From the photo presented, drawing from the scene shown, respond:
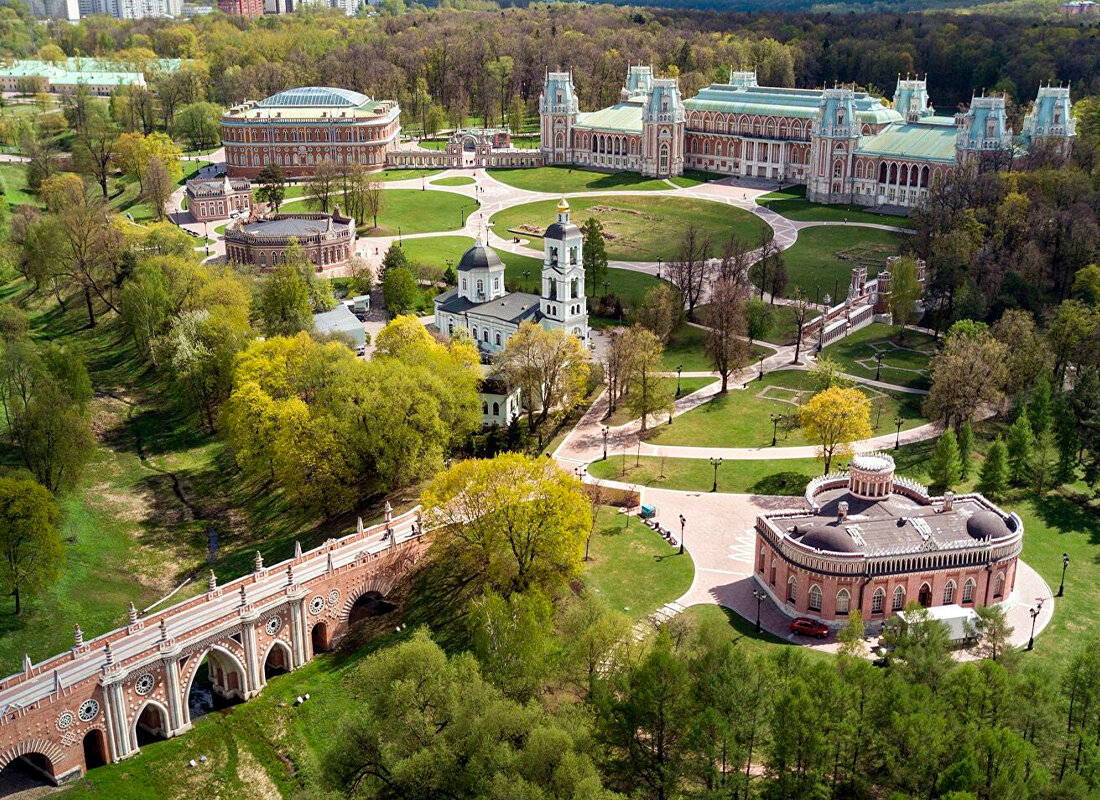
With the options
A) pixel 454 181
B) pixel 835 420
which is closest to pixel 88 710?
pixel 835 420

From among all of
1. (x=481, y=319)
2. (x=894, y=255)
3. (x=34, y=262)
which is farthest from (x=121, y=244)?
(x=894, y=255)

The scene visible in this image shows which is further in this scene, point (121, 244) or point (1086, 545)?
point (121, 244)

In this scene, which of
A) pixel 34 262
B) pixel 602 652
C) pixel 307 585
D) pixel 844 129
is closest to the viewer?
pixel 602 652

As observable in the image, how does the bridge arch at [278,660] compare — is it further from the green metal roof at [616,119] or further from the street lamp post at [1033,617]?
the green metal roof at [616,119]

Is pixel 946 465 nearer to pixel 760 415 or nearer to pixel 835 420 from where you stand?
pixel 835 420

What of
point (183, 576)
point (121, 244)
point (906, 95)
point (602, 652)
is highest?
point (906, 95)

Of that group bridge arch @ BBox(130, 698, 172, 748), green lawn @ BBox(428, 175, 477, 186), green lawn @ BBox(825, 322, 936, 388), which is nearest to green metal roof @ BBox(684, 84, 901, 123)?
green lawn @ BBox(428, 175, 477, 186)

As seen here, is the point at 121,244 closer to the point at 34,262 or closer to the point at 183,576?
the point at 34,262
